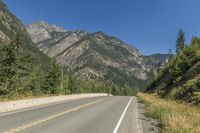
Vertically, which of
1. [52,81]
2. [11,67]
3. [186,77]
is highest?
[11,67]

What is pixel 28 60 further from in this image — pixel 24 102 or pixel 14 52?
pixel 24 102

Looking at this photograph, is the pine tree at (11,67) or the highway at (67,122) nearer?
the highway at (67,122)

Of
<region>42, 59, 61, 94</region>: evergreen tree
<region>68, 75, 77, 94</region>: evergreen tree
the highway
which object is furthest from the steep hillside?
<region>68, 75, 77, 94</region>: evergreen tree

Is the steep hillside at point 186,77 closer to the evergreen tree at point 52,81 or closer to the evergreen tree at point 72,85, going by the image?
the evergreen tree at point 52,81

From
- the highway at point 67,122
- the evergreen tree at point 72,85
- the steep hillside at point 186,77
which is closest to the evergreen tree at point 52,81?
the evergreen tree at point 72,85

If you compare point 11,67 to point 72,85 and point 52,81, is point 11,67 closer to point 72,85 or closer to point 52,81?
point 52,81

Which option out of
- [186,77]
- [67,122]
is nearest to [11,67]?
[186,77]

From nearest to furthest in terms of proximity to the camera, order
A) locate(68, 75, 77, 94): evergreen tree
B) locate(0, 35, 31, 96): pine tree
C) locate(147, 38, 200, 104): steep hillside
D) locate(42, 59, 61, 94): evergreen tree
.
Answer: locate(147, 38, 200, 104): steep hillside → locate(0, 35, 31, 96): pine tree → locate(42, 59, 61, 94): evergreen tree → locate(68, 75, 77, 94): evergreen tree

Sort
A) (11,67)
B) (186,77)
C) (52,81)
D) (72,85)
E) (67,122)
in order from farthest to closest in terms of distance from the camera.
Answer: (72,85) < (52,81) < (11,67) < (186,77) < (67,122)

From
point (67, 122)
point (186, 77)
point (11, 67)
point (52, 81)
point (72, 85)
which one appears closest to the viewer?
point (67, 122)

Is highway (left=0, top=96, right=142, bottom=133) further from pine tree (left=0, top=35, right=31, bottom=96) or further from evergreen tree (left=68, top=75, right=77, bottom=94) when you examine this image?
evergreen tree (left=68, top=75, right=77, bottom=94)

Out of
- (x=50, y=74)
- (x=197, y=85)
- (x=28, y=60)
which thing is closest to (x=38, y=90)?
(x=50, y=74)

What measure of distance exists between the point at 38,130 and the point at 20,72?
3730 centimetres

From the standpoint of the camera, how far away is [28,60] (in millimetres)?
48625
